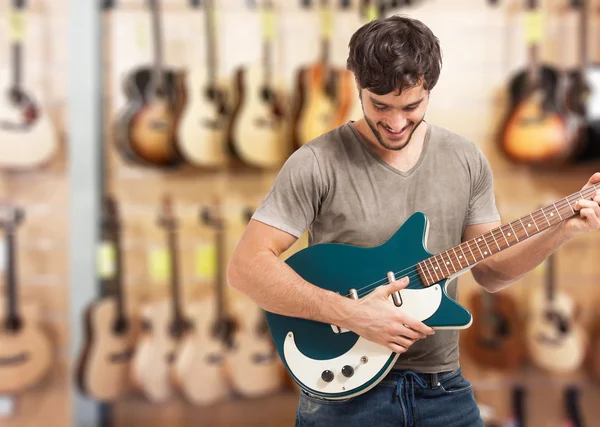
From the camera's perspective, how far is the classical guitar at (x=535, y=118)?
2713mm

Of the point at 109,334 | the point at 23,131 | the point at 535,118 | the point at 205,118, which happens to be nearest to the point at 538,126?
the point at 535,118

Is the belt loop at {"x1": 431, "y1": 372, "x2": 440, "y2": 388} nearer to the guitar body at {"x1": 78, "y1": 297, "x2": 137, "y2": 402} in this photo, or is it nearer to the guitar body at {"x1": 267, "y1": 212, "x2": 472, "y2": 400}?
the guitar body at {"x1": 267, "y1": 212, "x2": 472, "y2": 400}

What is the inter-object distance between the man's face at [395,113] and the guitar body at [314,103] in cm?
141

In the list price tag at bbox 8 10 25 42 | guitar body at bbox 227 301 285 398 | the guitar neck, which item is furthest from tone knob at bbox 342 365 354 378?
price tag at bbox 8 10 25 42

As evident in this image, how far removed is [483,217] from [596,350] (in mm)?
1817

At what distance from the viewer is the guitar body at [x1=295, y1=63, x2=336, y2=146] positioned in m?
2.72

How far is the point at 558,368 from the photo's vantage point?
2791mm

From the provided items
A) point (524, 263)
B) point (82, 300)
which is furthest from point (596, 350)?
point (82, 300)

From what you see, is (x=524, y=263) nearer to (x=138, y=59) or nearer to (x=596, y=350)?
(x=596, y=350)

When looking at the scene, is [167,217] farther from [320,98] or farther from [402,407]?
[402,407]

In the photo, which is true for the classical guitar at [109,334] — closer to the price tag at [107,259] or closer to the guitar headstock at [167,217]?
the price tag at [107,259]

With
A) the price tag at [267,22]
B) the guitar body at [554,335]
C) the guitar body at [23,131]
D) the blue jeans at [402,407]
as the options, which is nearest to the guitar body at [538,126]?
the guitar body at [554,335]

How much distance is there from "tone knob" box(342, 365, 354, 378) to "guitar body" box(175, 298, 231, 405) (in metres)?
1.55

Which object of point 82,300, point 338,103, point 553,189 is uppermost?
point 338,103
